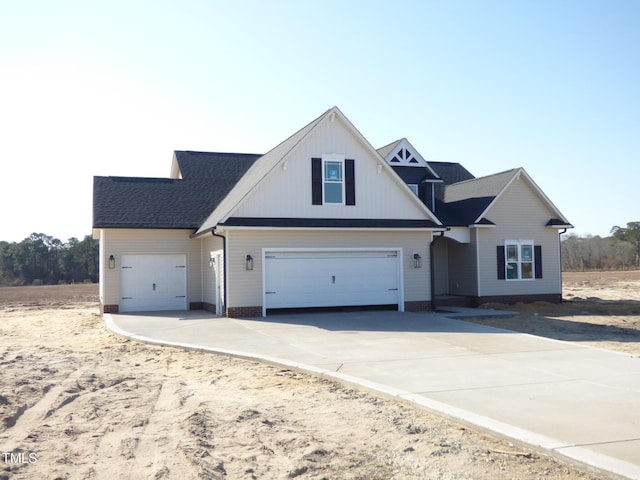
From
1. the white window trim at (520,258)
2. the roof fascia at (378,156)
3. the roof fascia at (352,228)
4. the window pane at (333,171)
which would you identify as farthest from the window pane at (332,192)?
the white window trim at (520,258)

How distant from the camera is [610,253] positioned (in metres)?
71.9

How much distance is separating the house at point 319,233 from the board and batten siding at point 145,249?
4 cm

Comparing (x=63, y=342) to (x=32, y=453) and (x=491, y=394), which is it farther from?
(x=491, y=394)

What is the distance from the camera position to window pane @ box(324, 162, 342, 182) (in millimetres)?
19859

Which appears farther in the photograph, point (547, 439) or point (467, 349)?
point (467, 349)

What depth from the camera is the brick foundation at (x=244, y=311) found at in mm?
18594

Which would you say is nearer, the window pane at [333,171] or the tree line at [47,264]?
the window pane at [333,171]

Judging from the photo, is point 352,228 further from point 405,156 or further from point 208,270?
point 405,156

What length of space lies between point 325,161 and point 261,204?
8.43 feet

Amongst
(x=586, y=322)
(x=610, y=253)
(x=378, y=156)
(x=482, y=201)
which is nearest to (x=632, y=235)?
(x=610, y=253)

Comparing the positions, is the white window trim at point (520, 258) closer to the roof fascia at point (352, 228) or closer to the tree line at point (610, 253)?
the roof fascia at point (352, 228)

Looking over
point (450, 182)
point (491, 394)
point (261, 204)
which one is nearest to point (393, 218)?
point (261, 204)

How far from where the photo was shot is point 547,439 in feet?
19.7

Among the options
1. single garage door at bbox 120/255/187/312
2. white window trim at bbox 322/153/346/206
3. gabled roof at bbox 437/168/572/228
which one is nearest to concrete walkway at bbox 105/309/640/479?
single garage door at bbox 120/255/187/312
